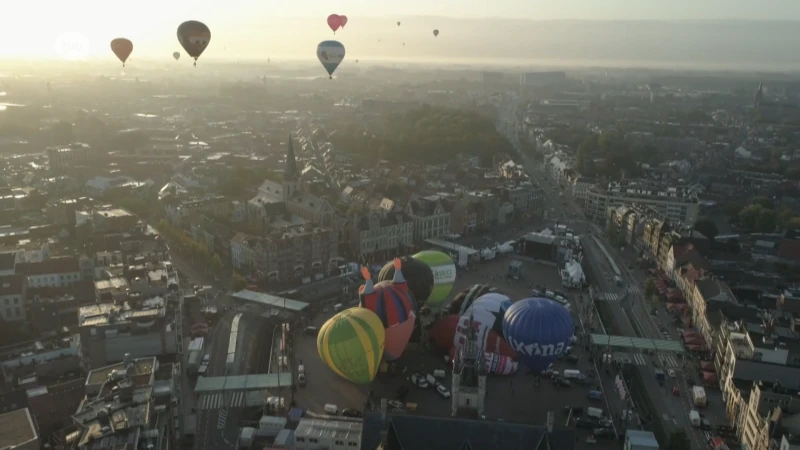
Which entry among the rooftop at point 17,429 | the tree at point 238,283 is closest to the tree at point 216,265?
the tree at point 238,283

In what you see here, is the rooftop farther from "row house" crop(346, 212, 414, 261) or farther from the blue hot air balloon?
"row house" crop(346, 212, 414, 261)

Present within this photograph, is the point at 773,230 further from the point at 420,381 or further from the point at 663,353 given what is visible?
the point at 420,381

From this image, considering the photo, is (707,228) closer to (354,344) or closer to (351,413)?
(354,344)

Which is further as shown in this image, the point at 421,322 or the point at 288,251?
the point at 288,251

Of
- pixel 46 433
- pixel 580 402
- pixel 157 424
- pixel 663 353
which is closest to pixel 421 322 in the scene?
pixel 580 402

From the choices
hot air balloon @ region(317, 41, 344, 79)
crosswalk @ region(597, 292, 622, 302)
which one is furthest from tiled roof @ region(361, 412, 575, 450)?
hot air balloon @ region(317, 41, 344, 79)

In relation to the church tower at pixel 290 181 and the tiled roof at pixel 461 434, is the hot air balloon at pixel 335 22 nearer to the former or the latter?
the church tower at pixel 290 181
